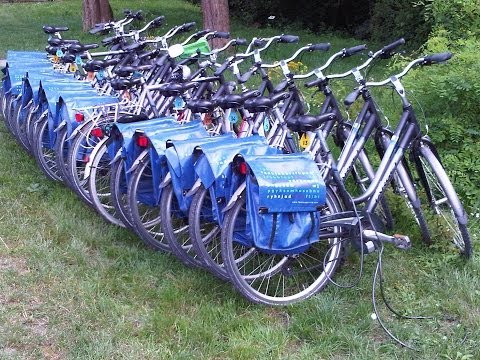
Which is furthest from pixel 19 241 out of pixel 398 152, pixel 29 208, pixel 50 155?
pixel 398 152

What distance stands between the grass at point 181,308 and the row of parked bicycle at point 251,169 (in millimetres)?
151

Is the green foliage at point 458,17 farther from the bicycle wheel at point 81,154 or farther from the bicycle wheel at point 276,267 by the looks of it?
the bicycle wheel at point 81,154

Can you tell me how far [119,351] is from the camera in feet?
10.7

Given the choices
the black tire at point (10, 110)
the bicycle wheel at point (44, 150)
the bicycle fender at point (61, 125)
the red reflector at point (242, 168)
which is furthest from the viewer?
the black tire at point (10, 110)

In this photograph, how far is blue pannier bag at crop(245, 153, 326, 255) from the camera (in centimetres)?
Result: 322

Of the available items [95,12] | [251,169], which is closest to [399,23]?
[95,12]

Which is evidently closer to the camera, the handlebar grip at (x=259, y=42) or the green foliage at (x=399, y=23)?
the handlebar grip at (x=259, y=42)

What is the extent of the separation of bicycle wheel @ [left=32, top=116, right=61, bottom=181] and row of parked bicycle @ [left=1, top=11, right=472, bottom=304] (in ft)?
0.09

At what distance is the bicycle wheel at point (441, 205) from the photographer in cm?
395

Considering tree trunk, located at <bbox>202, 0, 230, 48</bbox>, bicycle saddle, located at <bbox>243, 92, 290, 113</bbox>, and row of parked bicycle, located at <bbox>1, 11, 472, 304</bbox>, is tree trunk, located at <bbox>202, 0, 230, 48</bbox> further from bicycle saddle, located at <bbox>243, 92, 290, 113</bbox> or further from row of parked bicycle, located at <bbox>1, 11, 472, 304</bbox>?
bicycle saddle, located at <bbox>243, 92, 290, 113</bbox>

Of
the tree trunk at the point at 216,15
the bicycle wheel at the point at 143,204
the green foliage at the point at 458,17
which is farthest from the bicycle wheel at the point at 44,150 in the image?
the tree trunk at the point at 216,15

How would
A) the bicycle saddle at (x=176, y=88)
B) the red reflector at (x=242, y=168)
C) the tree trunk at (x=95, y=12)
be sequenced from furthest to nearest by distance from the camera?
the tree trunk at (x=95, y=12), the bicycle saddle at (x=176, y=88), the red reflector at (x=242, y=168)

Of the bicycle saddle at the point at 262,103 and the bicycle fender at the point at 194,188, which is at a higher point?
the bicycle saddle at the point at 262,103

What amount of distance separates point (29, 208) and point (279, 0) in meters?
12.9
